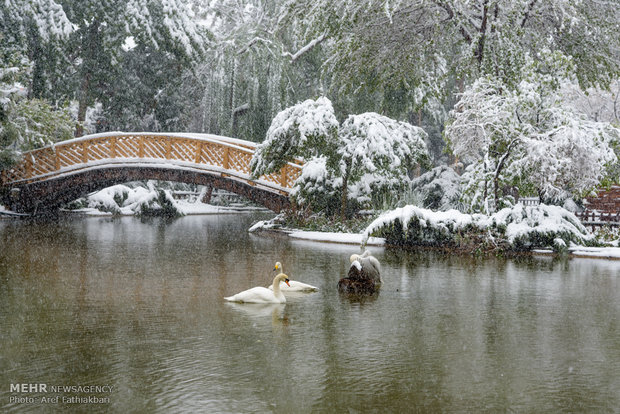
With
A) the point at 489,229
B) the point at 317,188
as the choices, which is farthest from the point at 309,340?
the point at 317,188

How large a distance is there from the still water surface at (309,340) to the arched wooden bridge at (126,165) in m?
11.9

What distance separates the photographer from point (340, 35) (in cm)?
2025

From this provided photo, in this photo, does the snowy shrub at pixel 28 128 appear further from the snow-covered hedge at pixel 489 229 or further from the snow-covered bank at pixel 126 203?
the snow-covered hedge at pixel 489 229

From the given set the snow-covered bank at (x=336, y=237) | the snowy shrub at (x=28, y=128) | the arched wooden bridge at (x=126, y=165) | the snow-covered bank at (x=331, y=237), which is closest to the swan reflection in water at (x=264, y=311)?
the snow-covered bank at (x=331, y=237)

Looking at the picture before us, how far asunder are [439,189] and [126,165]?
450 inches

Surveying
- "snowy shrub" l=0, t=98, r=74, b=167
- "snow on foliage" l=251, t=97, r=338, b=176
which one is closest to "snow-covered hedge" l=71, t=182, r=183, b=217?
"snowy shrub" l=0, t=98, r=74, b=167

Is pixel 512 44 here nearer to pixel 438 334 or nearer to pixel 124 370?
pixel 438 334

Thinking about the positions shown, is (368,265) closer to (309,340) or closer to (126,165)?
(309,340)

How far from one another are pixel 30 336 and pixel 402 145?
13741 millimetres

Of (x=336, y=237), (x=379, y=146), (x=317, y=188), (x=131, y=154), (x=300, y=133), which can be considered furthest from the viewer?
(x=131, y=154)

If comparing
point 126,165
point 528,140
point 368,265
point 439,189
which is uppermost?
point 126,165

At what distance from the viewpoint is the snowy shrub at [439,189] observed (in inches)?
821

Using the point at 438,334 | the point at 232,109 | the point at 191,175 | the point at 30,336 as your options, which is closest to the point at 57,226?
the point at 191,175

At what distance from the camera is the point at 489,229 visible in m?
14.6
